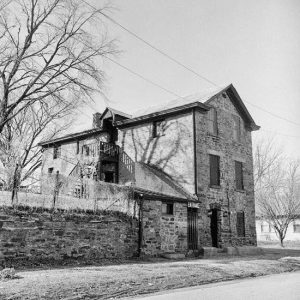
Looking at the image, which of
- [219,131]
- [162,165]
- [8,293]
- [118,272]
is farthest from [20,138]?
[8,293]

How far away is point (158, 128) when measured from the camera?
25.2 metres

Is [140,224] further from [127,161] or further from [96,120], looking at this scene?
[96,120]

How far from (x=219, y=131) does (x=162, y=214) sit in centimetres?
818

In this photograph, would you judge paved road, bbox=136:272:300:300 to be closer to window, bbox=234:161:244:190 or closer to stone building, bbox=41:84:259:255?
stone building, bbox=41:84:259:255

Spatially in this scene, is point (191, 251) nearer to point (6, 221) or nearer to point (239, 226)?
point (239, 226)

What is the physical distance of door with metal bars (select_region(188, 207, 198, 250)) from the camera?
21.1m

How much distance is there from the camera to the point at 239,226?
1002 inches

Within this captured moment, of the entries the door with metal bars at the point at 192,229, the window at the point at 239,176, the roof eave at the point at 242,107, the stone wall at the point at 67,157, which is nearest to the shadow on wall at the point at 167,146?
the door with metal bars at the point at 192,229

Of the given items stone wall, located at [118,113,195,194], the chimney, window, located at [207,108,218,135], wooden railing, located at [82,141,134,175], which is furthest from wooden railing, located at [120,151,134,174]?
window, located at [207,108,218,135]

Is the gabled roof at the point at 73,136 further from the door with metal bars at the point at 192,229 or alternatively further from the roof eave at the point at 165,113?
the door with metal bars at the point at 192,229

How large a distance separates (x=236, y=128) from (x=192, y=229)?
347 inches

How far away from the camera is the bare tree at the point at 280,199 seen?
34.4 metres

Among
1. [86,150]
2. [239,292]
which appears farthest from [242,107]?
[239,292]

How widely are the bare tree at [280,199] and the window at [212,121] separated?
14.2m
